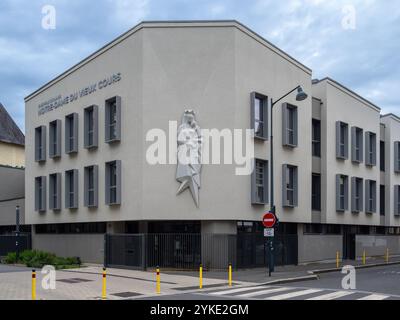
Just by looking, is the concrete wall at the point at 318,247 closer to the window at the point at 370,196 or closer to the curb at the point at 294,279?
the window at the point at 370,196

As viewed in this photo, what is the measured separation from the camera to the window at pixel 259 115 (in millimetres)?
27969

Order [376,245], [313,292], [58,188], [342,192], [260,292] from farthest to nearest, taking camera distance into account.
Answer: [376,245] < [342,192] < [58,188] < [260,292] < [313,292]

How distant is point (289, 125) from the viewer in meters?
31.4

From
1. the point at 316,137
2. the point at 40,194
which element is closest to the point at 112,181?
the point at 40,194

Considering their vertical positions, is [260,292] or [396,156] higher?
[396,156]

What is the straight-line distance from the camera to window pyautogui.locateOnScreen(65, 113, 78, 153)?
33.1 m

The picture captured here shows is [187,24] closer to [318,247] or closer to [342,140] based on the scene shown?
[342,140]

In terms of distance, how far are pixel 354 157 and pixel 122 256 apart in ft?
61.5

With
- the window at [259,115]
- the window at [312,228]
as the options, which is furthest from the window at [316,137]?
the window at [259,115]

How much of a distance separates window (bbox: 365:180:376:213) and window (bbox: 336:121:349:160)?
3926mm

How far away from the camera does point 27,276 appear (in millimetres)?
22859

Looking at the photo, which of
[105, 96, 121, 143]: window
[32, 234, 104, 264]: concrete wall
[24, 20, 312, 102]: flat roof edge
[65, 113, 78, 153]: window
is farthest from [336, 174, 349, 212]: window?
[65, 113, 78, 153]: window

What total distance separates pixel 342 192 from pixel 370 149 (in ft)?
A: 18.6
